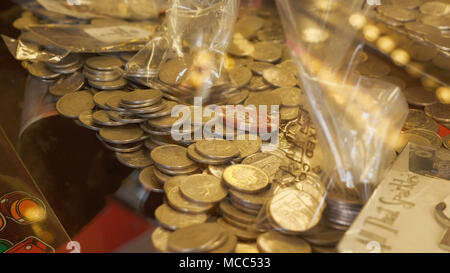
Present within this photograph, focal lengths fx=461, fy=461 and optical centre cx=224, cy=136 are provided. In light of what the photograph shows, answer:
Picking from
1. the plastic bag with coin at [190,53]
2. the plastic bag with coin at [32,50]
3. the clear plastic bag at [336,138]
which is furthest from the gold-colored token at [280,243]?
the plastic bag with coin at [32,50]

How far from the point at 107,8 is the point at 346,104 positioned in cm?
106

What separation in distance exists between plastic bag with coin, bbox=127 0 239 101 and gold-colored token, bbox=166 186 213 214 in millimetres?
351

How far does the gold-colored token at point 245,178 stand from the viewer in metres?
0.90

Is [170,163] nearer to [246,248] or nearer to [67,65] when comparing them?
[246,248]

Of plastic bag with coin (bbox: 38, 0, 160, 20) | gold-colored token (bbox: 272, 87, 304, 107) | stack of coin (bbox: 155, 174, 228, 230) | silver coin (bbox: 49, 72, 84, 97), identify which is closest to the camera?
stack of coin (bbox: 155, 174, 228, 230)

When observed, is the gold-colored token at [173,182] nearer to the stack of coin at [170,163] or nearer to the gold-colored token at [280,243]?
the stack of coin at [170,163]

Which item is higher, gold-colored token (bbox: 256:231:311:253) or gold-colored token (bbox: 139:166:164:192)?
gold-colored token (bbox: 256:231:311:253)

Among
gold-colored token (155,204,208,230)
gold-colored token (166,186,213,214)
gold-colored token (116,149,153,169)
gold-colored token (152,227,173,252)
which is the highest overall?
gold-colored token (166,186,213,214)

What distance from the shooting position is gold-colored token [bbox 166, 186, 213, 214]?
2.89ft

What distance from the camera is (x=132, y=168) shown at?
1.07 metres

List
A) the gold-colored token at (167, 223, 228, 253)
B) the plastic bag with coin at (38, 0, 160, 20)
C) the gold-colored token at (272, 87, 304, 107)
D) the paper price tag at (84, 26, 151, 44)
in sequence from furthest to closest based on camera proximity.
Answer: the plastic bag with coin at (38, 0, 160, 20) → the paper price tag at (84, 26, 151, 44) → the gold-colored token at (272, 87, 304, 107) → the gold-colored token at (167, 223, 228, 253)

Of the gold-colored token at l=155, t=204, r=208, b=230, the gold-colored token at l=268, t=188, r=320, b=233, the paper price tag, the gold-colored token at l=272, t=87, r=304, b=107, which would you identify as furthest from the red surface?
the paper price tag

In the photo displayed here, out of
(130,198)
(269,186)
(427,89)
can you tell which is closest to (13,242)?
(130,198)

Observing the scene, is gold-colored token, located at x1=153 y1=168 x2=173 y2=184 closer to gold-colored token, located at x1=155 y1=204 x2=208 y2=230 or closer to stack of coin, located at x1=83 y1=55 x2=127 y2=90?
gold-colored token, located at x1=155 y1=204 x2=208 y2=230
